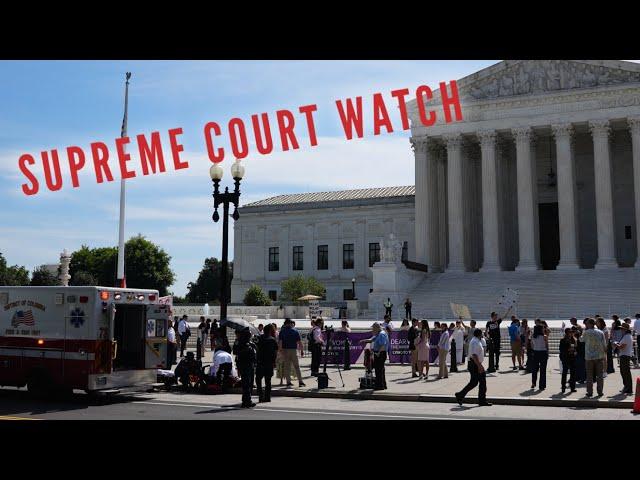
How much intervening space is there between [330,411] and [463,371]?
9.73 metres

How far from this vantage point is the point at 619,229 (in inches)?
2269

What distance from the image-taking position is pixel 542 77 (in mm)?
54281

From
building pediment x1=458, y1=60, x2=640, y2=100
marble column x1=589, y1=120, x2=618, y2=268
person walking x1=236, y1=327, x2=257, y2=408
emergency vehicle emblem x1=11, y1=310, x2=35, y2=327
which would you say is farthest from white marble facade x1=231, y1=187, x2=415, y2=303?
emergency vehicle emblem x1=11, y1=310, x2=35, y2=327

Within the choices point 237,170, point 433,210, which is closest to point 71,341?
point 237,170

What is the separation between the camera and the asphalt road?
44.5 feet

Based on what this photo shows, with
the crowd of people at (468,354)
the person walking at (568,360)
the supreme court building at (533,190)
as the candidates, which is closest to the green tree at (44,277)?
the supreme court building at (533,190)

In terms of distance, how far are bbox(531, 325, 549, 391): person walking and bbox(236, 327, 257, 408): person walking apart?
754 centimetres

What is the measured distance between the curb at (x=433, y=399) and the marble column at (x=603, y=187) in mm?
39086

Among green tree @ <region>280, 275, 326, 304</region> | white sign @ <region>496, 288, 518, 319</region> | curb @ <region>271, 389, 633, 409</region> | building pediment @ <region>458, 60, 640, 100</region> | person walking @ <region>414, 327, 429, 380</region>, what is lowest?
curb @ <region>271, 389, 633, 409</region>

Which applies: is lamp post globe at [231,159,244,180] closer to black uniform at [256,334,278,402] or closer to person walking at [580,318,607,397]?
black uniform at [256,334,278,402]

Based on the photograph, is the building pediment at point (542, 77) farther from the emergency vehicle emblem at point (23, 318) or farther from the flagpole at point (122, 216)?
the emergency vehicle emblem at point (23, 318)

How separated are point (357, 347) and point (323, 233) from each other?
175 feet

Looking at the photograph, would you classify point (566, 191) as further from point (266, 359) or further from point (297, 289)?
point (266, 359)
